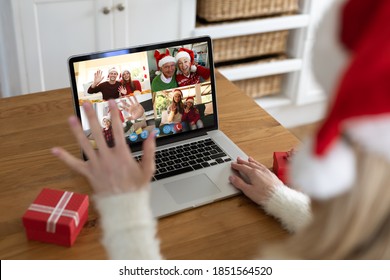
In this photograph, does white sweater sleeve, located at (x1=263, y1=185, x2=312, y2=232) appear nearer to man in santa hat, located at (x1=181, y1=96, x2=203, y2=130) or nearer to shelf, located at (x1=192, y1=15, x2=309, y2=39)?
man in santa hat, located at (x1=181, y1=96, x2=203, y2=130)

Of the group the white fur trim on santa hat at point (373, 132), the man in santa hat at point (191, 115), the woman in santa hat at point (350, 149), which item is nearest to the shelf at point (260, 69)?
the man in santa hat at point (191, 115)

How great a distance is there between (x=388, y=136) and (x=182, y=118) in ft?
2.74

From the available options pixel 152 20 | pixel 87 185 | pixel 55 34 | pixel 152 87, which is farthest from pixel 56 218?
pixel 152 20

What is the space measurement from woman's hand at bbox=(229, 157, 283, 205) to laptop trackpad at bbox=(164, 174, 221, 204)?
6cm

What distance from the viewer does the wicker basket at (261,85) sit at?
8.90 feet

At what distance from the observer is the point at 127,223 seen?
0.83 meters

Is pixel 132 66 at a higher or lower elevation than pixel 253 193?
higher

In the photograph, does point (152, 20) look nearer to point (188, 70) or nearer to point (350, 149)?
point (188, 70)

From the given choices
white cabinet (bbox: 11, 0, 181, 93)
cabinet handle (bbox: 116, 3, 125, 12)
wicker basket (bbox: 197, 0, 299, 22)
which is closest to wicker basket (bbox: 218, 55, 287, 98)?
wicker basket (bbox: 197, 0, 299, 22)

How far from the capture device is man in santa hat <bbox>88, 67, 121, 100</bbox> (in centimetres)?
123

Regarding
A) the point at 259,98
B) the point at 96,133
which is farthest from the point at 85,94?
the point at 259,98

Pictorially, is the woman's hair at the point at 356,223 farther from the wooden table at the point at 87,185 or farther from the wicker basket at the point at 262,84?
the wicker basket at the point at 262,84
